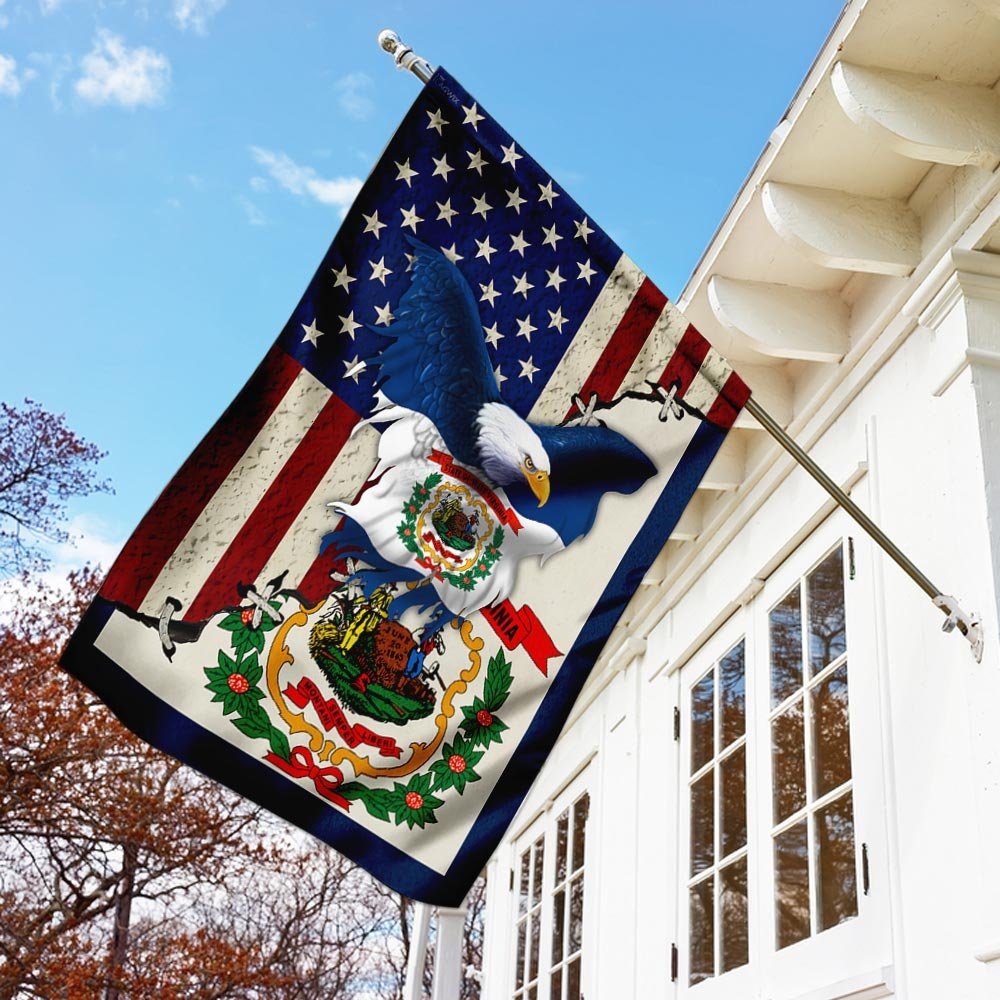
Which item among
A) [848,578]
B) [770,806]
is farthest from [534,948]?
[848,578]

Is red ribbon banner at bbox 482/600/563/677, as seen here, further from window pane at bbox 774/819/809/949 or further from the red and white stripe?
window pane at bbox 774/819/809/949

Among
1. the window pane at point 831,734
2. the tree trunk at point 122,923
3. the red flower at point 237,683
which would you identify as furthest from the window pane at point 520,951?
the tree trunk at point 122,923

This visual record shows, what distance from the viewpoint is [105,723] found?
14.1 meters

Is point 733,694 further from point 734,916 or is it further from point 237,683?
point 237,683

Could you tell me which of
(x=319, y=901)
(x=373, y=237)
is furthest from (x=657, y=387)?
(x=319, y=901)

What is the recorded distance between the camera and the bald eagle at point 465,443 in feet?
10.6

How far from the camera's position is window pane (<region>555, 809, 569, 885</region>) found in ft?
22.1

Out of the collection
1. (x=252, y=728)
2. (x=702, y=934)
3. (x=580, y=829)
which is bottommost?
(x=702, y=934)

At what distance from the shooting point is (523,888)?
295 inches

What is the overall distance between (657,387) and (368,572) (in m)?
0.90

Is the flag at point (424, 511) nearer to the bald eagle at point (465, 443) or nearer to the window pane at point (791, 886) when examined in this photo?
Answer: the bald eagle at point (465, 443)

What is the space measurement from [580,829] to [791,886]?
2.84 meters

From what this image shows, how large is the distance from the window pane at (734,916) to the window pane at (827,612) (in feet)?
2.67

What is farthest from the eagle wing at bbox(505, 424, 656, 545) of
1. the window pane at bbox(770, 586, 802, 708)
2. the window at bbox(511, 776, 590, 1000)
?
the window at bbox(511, 776, 590, 1000)
